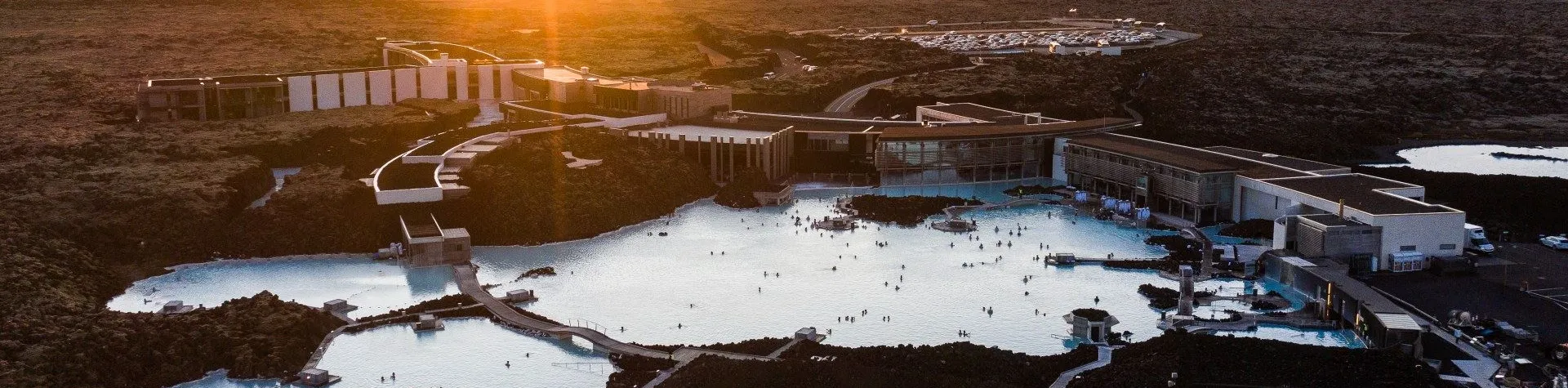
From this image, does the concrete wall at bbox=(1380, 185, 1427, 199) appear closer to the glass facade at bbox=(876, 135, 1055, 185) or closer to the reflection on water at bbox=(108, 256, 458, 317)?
the glass facade at bbox=(876, 135, 1055, 185)

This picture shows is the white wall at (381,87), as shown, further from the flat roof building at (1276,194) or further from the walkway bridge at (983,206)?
the flat roof building at (1276,194)

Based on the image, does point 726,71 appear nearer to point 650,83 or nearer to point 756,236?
point 650,83

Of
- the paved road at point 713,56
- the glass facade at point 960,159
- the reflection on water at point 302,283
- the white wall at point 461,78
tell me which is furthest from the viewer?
the paved road at point 713,56

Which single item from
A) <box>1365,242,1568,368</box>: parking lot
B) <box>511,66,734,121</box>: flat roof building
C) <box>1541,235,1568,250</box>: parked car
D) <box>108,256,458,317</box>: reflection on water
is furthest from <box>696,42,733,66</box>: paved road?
<box>1365,242,1568,368</box>: parking lot

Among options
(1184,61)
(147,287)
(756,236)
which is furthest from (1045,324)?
(1184,61)

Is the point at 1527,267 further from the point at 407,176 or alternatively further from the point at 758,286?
the point at 407,176

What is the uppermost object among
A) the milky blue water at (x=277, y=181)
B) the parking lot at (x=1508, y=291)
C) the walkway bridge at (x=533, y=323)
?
the milky blue water at (x=277, y=181)

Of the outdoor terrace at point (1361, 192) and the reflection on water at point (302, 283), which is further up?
the outdoor terrace at point (1361, 192)

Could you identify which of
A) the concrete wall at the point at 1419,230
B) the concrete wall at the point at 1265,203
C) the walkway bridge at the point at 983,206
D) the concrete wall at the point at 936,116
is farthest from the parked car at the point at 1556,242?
the concrete wall at the point at 936,116

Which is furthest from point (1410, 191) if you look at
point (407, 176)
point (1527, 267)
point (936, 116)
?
point (407, 176)
